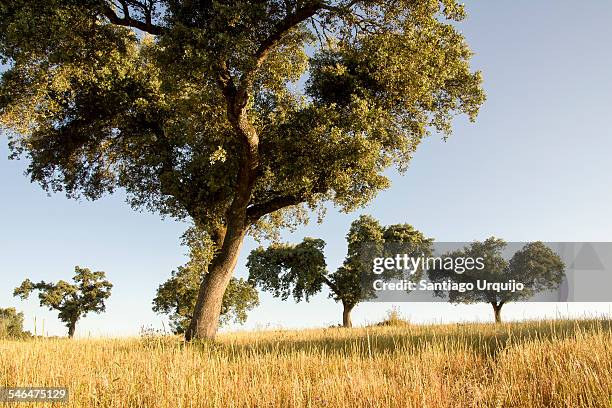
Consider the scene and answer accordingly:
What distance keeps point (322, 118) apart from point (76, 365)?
11.7 metres

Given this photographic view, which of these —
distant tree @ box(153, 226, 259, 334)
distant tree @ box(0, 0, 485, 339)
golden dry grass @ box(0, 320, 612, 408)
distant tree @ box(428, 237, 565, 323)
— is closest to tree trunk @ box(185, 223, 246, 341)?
distant tree @ box(0, 0, 485, 339)

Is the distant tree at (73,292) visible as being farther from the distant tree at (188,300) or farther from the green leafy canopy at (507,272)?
the green leafy canopy at (507,272)

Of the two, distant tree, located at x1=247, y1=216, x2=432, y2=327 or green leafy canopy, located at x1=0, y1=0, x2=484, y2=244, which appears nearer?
green leafy canopy, located at x1=0, y1=0, x2=484, y2=244

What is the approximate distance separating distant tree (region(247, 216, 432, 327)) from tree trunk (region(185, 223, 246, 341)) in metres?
23.0

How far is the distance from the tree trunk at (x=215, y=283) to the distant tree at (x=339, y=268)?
75.4 ft

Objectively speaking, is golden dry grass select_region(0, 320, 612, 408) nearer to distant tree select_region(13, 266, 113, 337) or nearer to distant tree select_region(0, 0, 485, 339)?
distant tree select_region(0, 0, 485, 339)

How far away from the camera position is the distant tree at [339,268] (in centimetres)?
4372

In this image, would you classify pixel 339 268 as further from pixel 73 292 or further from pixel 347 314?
pixel 73 292

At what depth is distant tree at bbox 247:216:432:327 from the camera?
43719mm

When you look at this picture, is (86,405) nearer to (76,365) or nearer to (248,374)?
(248,374)

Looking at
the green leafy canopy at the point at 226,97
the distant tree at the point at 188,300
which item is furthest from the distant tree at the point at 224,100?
the distant tree at the point at 188,300

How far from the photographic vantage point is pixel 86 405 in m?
6.65

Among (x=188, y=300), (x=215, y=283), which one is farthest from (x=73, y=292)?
(x=215, y=283)

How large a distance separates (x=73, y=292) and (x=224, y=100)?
163ft
